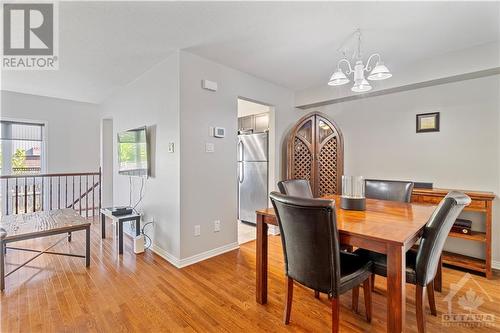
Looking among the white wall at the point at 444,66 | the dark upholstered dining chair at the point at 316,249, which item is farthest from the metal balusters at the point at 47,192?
the white wall at the point at 444,66

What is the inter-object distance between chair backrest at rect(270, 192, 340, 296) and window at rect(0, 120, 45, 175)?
561 centimetres

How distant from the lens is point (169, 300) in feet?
6.70

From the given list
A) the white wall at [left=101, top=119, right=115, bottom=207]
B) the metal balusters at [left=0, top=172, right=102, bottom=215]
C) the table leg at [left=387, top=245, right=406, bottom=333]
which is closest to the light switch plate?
the table leg at [left=387, top=245, right=406, bottom=333]

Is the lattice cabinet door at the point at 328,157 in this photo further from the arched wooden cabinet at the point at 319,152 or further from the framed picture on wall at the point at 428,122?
the framed picture on wall at the point at 428,122

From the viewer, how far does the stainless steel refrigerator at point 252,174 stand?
4.09 metres

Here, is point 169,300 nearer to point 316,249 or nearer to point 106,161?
point 316,249

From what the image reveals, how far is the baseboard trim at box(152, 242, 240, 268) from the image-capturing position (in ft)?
8.87

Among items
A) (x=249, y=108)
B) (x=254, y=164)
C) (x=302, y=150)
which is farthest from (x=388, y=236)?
(x=249, y=108)

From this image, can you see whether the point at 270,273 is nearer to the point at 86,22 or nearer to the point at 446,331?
the point at 446,331

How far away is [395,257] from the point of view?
130cm

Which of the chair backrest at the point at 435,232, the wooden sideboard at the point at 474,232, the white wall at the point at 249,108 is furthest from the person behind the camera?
the white wall at the point at 249,108

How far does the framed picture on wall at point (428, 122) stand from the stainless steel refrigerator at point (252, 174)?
215 centimetres

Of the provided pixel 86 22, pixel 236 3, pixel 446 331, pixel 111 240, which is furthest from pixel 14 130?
pixel 446 331

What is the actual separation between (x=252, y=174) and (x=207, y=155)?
59.1 inches
